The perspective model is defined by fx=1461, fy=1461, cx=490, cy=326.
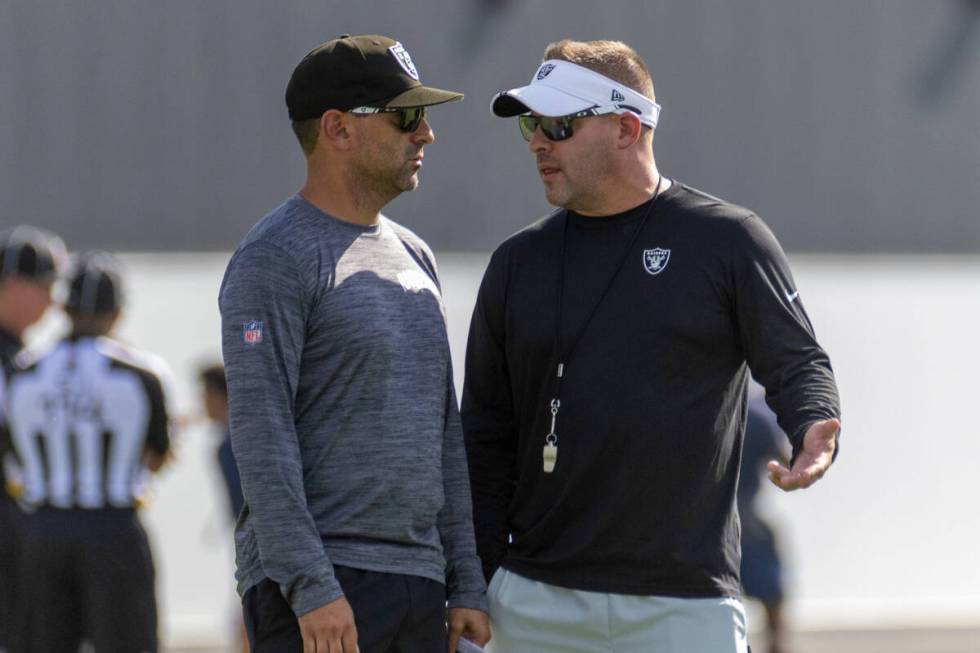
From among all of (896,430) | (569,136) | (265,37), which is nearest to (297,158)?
(265,37)

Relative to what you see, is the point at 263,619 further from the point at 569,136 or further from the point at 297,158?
the point at 297,158

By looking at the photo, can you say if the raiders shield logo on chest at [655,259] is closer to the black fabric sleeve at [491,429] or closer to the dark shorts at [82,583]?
the black fabric sleeve at [491,429]

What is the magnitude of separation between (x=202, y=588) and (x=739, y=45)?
491 centimetres

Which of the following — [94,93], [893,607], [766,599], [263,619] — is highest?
[94,93]

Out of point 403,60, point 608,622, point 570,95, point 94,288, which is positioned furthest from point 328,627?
point 94,288

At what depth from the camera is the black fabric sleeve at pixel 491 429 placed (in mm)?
3193

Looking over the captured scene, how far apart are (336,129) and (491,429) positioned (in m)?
0.76

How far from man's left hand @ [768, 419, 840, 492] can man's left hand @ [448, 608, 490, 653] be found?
667 mm

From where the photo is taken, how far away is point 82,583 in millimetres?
5301

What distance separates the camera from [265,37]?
8.98m

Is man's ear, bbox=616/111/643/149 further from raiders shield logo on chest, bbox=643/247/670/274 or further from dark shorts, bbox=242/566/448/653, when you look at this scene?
dark shorts, bbox=242/566/448/653

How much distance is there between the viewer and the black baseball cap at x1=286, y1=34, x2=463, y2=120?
286cm

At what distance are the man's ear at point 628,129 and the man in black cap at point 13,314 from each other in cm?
322

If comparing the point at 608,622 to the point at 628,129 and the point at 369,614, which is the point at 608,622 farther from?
the point at 628,129
